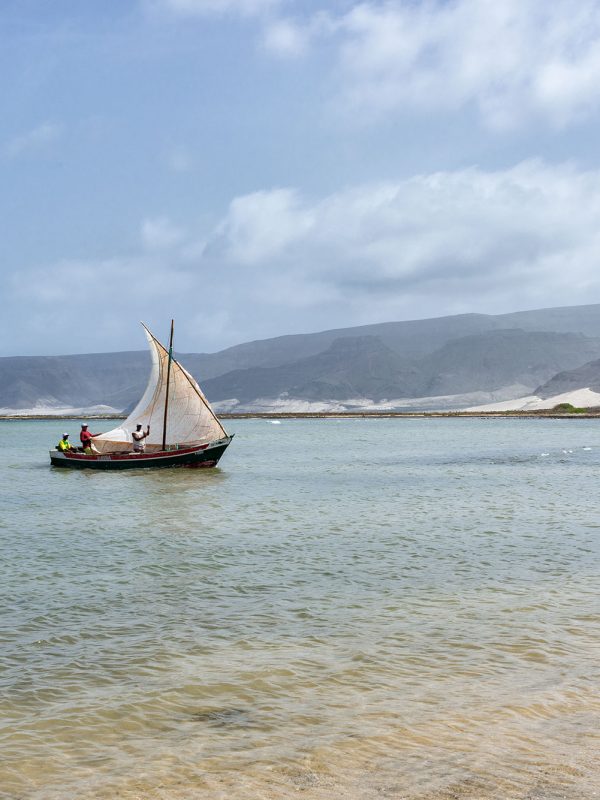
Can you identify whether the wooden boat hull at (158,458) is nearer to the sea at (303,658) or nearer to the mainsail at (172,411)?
the mainsail at (172,411)

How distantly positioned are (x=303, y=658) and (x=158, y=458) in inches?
1485

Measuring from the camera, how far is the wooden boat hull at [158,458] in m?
47.8

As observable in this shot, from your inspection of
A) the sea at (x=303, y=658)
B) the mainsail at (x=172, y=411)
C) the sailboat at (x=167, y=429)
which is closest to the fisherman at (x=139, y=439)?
the sailboat at (x=167, y=429)

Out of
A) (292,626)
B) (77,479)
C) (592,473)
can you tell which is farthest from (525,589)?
(77,479)

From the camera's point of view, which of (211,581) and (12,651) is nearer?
(12,651)

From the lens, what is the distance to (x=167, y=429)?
164 feet

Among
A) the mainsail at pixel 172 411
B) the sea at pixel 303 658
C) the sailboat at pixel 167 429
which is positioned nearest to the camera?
the sea at pixel 303 658

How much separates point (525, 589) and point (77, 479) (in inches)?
1320

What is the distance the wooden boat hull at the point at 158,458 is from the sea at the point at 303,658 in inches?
847

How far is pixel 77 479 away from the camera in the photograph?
1736 inches

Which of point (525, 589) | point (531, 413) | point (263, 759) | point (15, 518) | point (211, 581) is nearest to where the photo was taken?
point (263, 759)

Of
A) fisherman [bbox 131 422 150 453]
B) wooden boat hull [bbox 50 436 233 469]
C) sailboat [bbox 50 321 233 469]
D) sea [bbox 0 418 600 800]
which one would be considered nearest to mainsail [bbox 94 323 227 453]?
sailboat [bbox 50 321 233 469]

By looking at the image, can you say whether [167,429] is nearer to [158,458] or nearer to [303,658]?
[158,458]

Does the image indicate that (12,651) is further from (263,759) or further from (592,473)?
(592,473)
